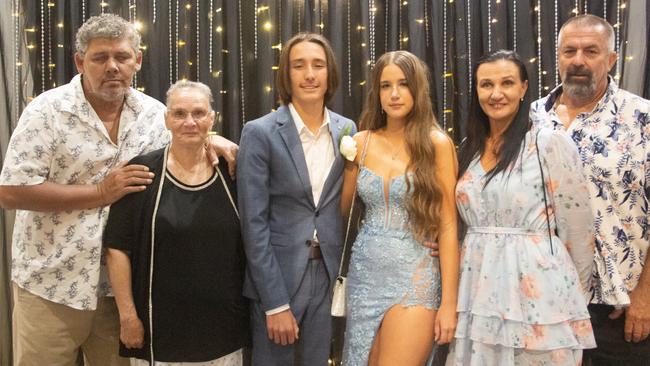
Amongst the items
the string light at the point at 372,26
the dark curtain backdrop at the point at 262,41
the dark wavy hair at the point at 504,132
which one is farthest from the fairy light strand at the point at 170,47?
the dark wavy hair at the point at 504,132

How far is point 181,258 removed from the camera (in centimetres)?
219

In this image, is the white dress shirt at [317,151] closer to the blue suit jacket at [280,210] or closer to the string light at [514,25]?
the blue suit jacket at [280,210]

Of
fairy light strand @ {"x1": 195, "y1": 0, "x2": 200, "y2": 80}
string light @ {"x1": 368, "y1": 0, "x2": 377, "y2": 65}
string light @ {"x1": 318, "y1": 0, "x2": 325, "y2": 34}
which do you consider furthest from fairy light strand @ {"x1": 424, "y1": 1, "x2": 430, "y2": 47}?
fairy light strand @ {"x1": 195, "y1": 0, "x2": 200, "y2": 80}

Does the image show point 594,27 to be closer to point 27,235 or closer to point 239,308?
point 239,308

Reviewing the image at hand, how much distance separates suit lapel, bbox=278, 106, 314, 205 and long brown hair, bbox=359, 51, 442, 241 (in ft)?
1.23

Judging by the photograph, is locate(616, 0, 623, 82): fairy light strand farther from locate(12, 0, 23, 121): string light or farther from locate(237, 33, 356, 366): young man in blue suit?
locate(12, 0, 23, 121): string light

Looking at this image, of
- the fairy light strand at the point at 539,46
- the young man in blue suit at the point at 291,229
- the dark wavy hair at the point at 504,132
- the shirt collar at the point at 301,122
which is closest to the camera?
the dark wavy hair at the point at 504,132

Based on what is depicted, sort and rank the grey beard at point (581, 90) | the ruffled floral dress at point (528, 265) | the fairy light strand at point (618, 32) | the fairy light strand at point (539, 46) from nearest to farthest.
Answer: the ruffled floral dress at point (528, 265)
the grey beard at point (581, 90)
the fairy light strand at point (618, 32)
the fairy light strand at point (539, 46)

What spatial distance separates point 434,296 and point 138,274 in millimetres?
1128

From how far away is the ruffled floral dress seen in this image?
1.99 m

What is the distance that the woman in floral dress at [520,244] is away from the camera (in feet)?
6.55


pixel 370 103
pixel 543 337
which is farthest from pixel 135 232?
pixel 543 337

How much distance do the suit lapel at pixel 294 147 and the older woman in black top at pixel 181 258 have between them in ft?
0.97

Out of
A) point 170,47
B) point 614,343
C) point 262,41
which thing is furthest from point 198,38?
point 614,343
